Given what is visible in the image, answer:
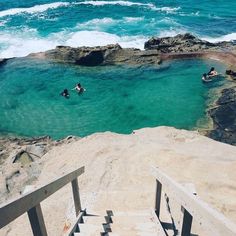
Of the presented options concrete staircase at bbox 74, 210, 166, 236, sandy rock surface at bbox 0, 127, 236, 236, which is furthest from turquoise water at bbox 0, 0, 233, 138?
concrete staircase at bbox 74, 210, 166, 236

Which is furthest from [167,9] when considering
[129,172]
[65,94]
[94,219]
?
[94,219]

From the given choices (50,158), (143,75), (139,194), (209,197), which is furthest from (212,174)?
(143,75)

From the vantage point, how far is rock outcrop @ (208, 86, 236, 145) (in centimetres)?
1559

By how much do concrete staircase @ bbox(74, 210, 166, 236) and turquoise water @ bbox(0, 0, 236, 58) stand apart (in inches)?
1091

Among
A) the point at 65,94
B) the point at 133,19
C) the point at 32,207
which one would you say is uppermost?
the point at 32,207

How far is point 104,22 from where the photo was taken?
40312 mm

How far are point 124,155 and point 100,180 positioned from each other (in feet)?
5.78

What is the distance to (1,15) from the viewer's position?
44875 mm

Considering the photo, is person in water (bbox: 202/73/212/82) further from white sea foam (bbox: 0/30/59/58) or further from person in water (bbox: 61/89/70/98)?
white sea foam (bbox: 0/30/59/58)

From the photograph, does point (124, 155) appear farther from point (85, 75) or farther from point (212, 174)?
point (85, 75)

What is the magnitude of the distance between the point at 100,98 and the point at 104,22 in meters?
22.9

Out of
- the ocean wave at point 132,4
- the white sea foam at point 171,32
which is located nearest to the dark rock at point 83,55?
the white sea foam at point 171,32

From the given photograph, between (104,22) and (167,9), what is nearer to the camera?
(104,22)

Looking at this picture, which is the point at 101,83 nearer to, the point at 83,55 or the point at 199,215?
the point at 83,55
